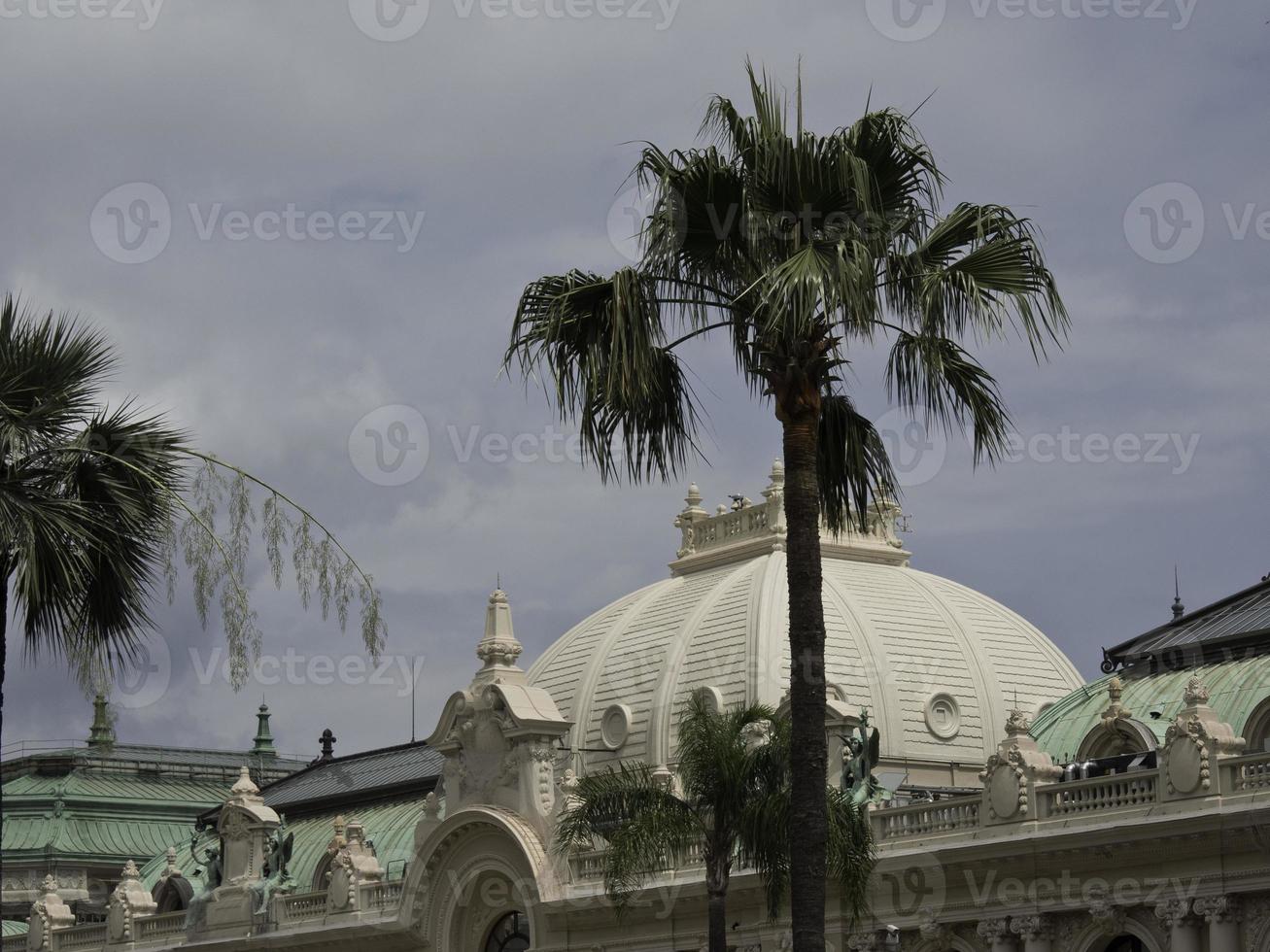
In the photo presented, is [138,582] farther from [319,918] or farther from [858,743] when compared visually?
[319,918]

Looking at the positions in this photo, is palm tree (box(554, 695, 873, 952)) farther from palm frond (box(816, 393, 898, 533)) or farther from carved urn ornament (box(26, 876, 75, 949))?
carved urn ornament (box(26, 876, 75, 949))

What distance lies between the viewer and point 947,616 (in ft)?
202

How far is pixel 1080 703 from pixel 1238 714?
593 cm

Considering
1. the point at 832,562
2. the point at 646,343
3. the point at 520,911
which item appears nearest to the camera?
the point at 646,343

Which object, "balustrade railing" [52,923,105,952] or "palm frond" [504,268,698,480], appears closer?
"palm frond" [504,268,698,480]

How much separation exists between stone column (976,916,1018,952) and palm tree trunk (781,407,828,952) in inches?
712

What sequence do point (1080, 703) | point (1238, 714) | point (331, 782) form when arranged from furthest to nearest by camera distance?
1. point (331, 782)
2. point (1080, 703)
3. point (1238, 714)

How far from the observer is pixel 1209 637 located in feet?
160

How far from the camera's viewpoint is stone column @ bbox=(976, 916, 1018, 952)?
43406 millimetres

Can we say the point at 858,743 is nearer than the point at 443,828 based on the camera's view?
Yes

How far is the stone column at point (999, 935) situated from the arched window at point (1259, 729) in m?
5.42

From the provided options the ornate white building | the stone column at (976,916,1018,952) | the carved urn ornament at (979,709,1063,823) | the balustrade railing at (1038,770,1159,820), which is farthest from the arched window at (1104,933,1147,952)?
the carved urn ornament at (979,709,1063,823)

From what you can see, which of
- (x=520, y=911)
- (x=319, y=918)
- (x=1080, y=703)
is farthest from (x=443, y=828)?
(x=1080, y=703)

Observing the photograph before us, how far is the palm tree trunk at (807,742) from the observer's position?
85.3ft
